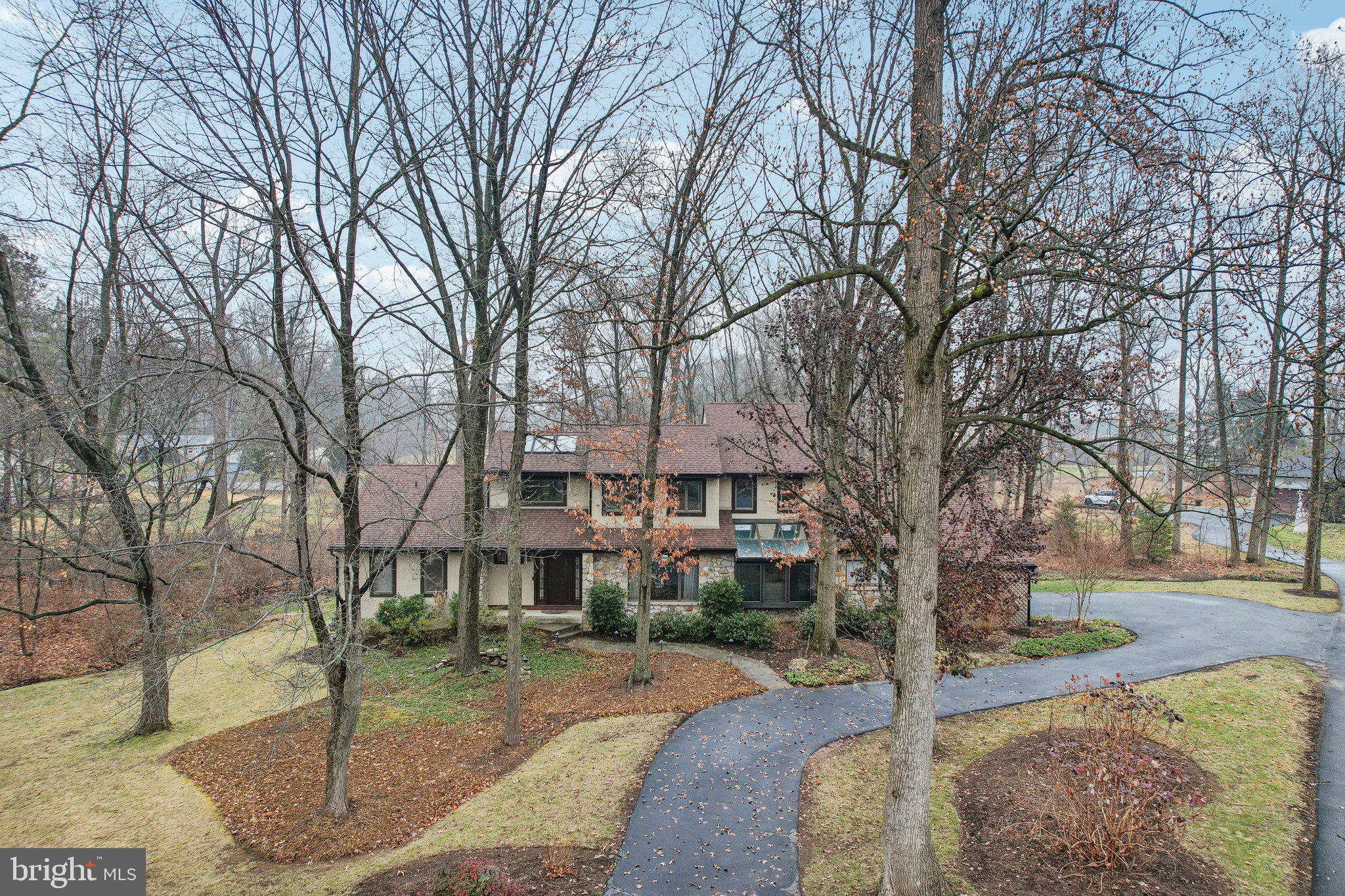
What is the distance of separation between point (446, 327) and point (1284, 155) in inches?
556

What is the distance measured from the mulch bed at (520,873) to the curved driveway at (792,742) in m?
0.29

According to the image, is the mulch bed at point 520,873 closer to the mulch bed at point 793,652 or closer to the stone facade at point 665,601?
the mulch bed at point 793,652

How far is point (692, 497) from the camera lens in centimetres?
2016

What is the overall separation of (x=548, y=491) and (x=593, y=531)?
2.24 m

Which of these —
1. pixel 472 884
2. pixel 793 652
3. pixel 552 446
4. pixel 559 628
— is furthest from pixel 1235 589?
pixel 472 884

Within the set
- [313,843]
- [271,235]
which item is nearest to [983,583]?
[313,843]

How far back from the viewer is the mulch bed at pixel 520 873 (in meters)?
7.01

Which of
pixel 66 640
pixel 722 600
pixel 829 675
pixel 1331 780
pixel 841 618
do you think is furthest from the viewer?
pixel 722 600

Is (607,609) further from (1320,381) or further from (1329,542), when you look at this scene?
(1329,542)

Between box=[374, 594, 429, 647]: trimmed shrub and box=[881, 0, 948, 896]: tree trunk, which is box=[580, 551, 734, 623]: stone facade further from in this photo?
box=[881, 0, 948, 896]: tree trunk

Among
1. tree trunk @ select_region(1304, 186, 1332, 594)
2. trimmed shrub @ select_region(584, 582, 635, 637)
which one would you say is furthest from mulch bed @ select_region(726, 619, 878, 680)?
tree trunk @ select_region(1304, 186, 1332, 594)

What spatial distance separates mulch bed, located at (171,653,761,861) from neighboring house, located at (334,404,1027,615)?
13.1 feet

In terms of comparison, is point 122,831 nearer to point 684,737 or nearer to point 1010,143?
point 684,737

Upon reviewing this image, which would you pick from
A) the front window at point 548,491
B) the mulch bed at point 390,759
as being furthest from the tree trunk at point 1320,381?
the front window at point 548,491
